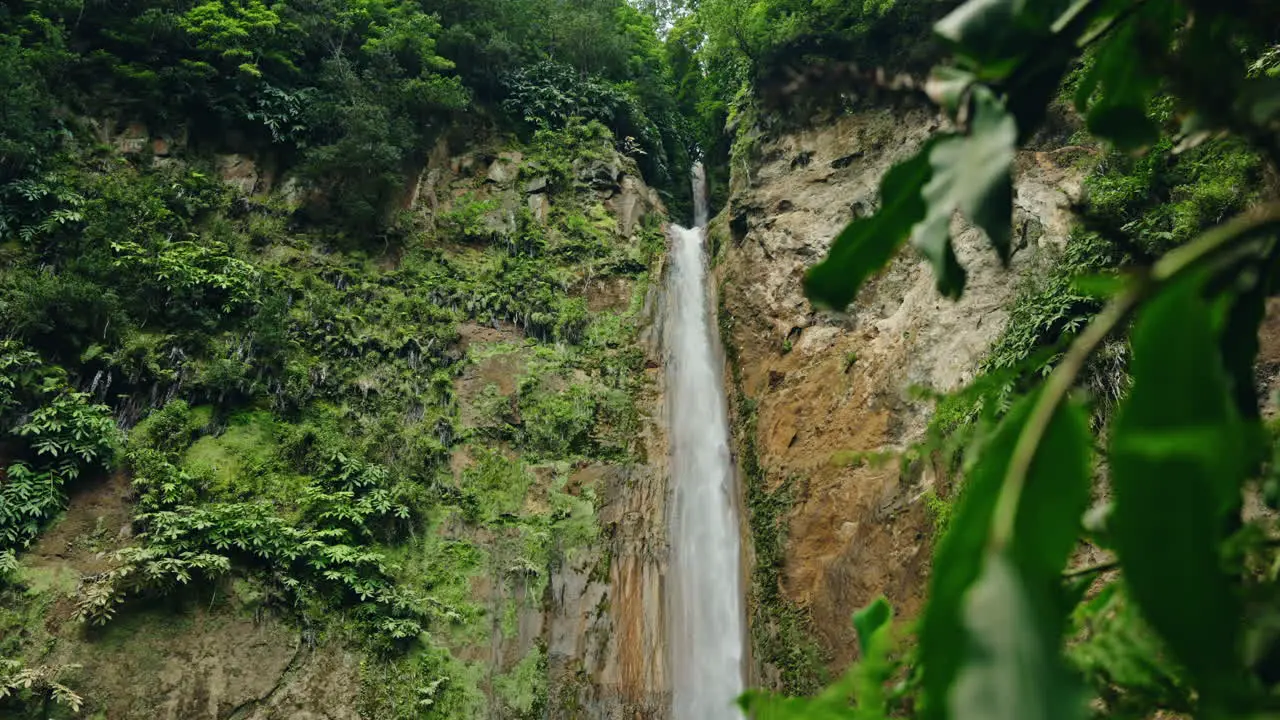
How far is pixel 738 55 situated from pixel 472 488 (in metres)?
10.8

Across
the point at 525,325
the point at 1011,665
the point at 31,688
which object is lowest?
the point at 31,688

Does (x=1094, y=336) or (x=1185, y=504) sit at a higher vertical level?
(x=1094, y=336)

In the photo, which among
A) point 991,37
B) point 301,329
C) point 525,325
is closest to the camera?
point 991,37

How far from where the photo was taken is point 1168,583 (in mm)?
454

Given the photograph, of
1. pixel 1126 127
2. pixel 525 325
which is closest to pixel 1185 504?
pixel 1126 127

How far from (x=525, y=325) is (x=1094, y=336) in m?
11.9

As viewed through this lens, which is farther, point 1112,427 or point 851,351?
point 851,351

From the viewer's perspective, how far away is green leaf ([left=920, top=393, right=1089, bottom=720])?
19.0 inches

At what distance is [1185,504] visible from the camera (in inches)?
18.1

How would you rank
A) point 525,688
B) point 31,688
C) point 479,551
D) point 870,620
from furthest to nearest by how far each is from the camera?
1. point 479,551
2. point 525,688
3. point 31,688
4. point 870,620

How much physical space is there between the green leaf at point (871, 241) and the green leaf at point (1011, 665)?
0.44 m

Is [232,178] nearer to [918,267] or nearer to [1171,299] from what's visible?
[918,267]

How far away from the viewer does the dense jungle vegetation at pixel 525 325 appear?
1.69ft

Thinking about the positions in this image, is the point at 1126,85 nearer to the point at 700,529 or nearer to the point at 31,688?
the point at 31,688
